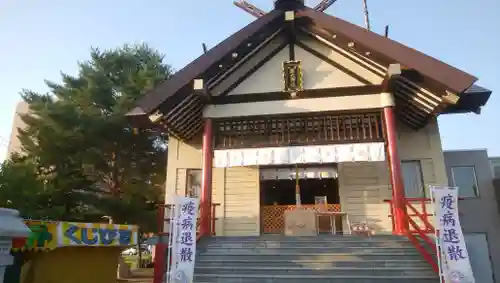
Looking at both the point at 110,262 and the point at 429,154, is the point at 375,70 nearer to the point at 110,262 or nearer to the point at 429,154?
the point at 429,154

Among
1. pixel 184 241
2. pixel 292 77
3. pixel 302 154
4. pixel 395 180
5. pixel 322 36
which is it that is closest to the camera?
pixel 184 241

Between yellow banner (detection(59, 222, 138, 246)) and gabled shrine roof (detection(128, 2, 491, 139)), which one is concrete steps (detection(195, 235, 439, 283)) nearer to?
yellow banner (detection(59, 222, 138, 246))

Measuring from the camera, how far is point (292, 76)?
1065 cm

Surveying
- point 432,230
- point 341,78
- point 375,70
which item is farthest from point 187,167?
point 432,230

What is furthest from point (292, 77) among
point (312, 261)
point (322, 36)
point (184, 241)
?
point (184, 241)

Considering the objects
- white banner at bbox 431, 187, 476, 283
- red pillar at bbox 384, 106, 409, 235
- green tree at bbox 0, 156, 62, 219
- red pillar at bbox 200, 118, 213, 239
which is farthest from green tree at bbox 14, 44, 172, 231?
white banner at bbox 431, 187, 476, 283

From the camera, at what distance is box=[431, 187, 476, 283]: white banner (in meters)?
6.58

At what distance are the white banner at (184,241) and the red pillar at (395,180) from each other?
196 inches

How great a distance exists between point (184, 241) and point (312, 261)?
2823 mm

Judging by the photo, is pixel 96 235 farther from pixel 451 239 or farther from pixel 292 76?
pixel 451 239

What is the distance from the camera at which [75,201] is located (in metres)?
15.0

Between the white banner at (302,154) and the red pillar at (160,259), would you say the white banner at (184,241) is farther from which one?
the white banner at (302,154)

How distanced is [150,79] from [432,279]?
45.6 ft

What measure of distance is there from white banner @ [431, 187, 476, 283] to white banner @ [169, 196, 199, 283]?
5016mm
